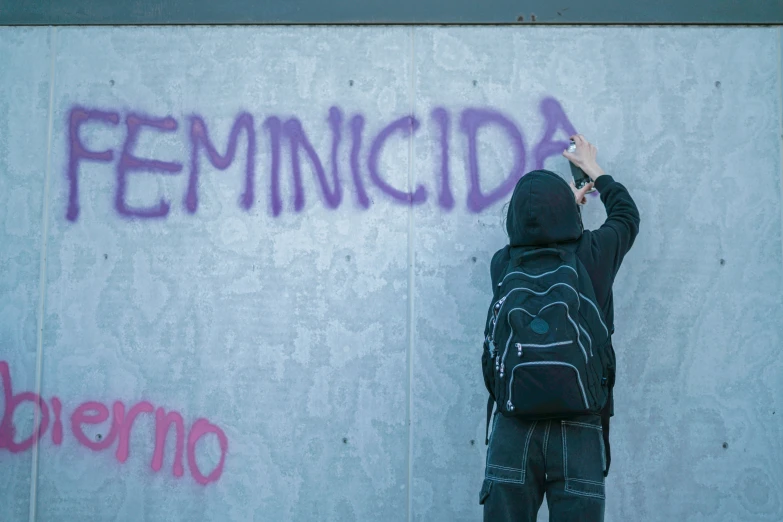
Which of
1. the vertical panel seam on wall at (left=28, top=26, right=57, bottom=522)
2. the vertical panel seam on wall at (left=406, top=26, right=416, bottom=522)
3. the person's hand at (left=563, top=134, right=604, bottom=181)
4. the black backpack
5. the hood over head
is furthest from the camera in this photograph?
the vertical panel seam on wall at (left=28, top=26, right=57, bottom=522)

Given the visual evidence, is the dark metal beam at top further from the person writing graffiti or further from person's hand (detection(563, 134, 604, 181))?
the person writing graffiti

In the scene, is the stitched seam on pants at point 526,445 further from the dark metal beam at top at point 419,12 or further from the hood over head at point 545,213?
the dark metal beam at top at point 419,12

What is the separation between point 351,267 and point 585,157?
1.13 meters

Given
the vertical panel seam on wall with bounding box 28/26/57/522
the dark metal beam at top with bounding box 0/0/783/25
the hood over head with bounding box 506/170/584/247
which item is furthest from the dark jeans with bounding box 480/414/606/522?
the vertical panel seam on wall with bounding box 28/26/57/522

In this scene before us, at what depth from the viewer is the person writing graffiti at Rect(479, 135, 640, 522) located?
2.79 metres

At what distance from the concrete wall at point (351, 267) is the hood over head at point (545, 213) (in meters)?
0.78

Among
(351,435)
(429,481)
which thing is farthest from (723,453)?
(351,435)

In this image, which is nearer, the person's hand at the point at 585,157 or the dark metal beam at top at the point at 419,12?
the person's hand at the point at 585,157

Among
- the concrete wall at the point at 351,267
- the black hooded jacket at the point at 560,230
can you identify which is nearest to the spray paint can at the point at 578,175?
the concrete wall at the point at 351,267

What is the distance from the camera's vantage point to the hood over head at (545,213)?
3.00m

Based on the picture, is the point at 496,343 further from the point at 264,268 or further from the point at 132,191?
the point at 132,191

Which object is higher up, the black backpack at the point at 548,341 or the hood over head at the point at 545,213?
the hood over head at the point at 545,213

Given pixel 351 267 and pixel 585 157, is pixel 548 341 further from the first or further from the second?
pixel 351 267

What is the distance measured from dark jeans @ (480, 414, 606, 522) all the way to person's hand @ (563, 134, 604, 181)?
115 cm
